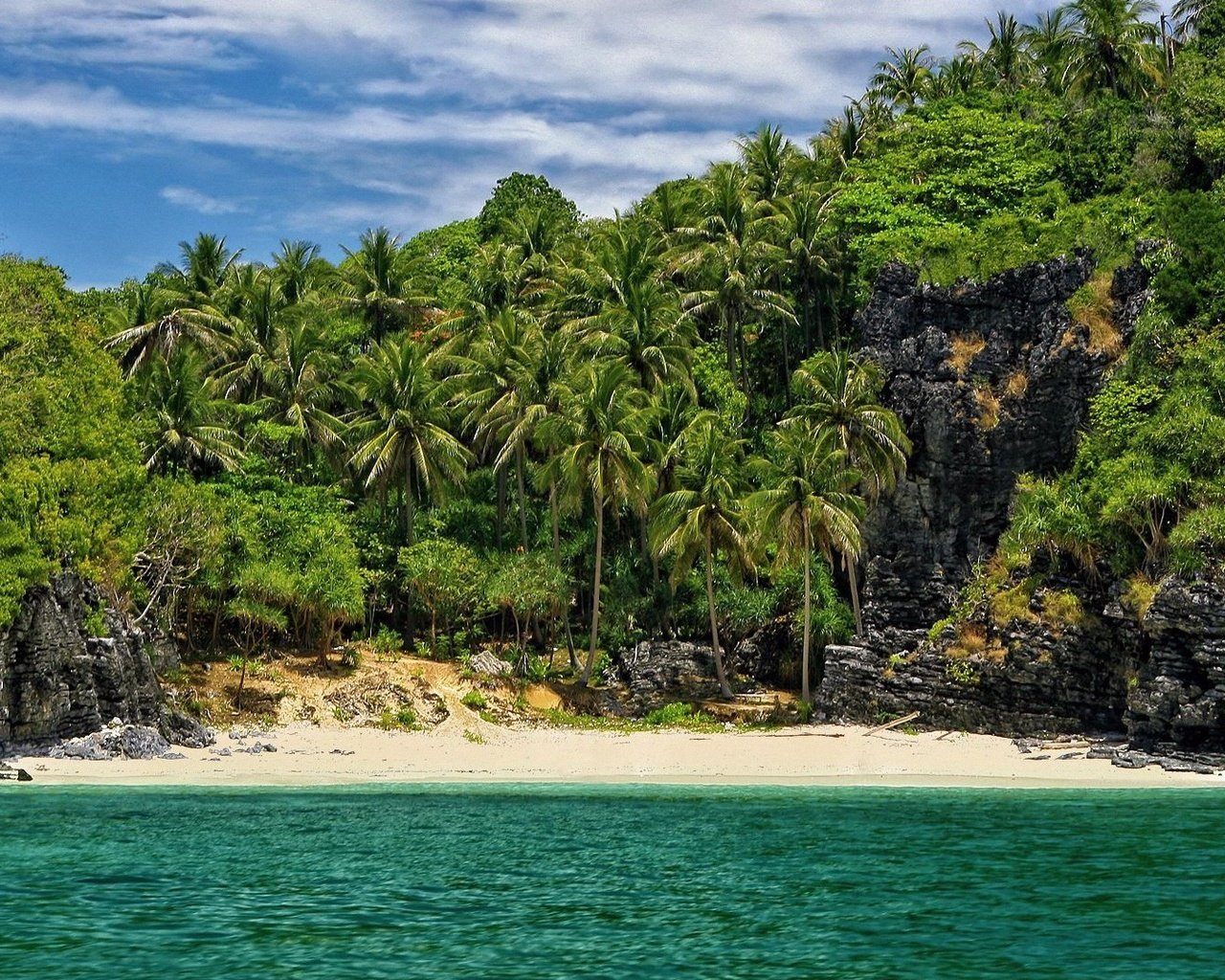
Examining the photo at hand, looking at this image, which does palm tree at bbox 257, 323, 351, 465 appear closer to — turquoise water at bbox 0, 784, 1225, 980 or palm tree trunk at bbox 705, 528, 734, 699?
palm tree trunk at bbox 705, 528, 734, 699

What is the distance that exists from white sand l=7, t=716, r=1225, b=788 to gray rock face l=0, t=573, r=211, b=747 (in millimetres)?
1354

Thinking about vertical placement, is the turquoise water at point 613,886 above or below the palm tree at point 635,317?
below

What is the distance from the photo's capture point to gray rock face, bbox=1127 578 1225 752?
31281 millimetres

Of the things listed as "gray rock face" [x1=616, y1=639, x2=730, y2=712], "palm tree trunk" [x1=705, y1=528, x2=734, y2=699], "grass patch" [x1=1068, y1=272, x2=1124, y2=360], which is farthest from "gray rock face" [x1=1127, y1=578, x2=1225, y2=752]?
"gray rock face" [x1=616, y1=639, x2=730, y2=712]

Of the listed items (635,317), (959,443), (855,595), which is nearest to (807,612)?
(855,595)

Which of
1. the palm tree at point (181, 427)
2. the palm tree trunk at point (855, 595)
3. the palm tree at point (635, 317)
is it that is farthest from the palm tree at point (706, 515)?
the palm tree at point (181, 427)

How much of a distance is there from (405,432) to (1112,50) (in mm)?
35684

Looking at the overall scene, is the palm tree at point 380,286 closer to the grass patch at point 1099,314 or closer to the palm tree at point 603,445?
the palm tree at point 603,445

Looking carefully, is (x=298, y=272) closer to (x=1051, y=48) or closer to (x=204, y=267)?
(x=204, y=267)

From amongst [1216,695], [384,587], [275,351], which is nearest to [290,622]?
[384,587]

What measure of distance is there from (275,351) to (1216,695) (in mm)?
38485

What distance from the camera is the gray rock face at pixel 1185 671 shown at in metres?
31.3

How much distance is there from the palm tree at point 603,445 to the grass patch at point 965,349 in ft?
34.6

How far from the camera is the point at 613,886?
18.4 meters
